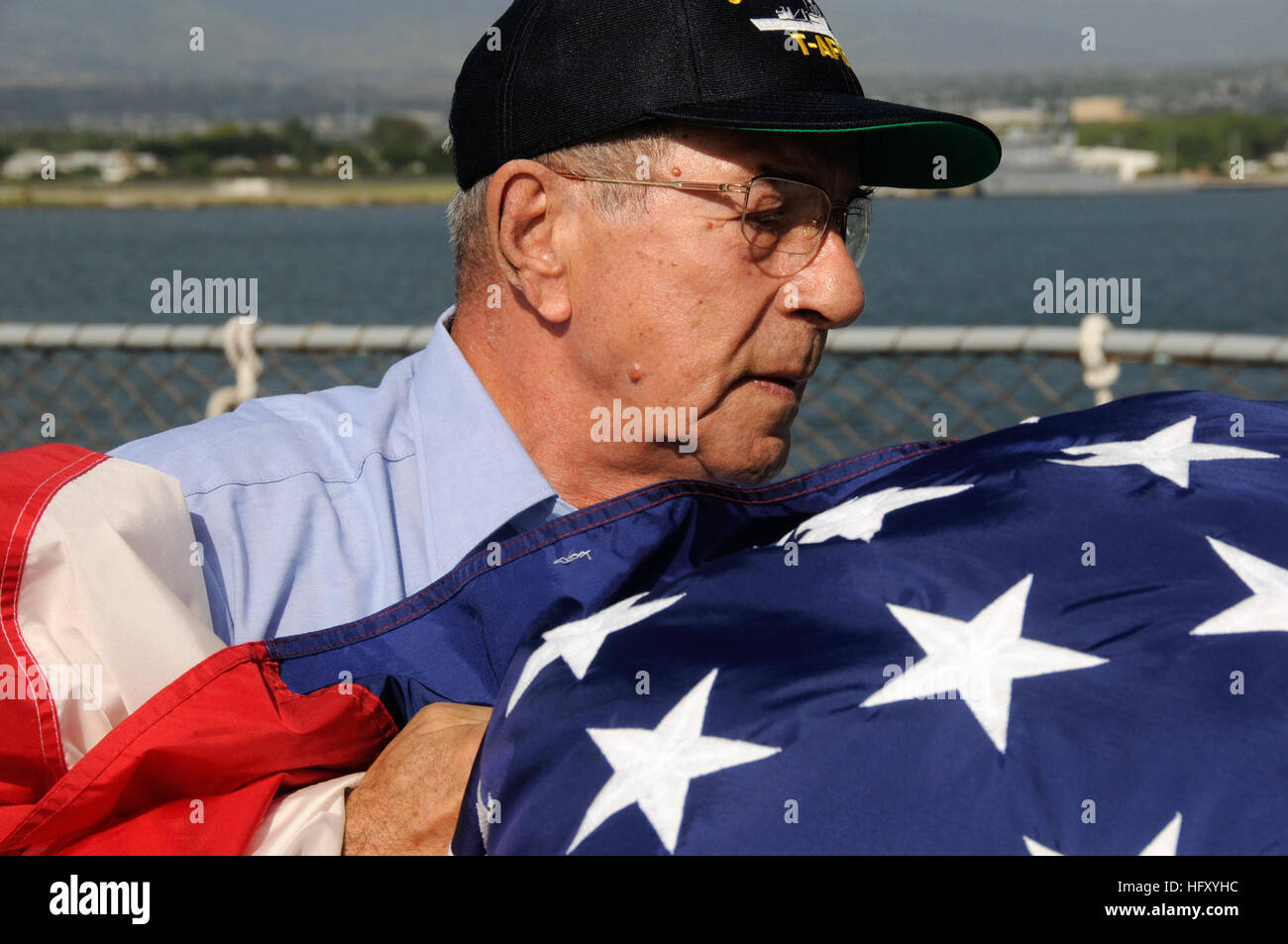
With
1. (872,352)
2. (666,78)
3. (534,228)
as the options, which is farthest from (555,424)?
(872,352)

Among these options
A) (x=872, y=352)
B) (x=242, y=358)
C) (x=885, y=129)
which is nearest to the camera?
(x=885, y=129)

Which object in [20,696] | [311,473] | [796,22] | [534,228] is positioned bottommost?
[20,696]

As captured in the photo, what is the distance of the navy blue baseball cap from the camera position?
1.68 metres

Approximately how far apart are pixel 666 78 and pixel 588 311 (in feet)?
1.08

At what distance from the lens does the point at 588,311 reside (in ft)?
5.95

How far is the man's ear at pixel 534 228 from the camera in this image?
182 cm

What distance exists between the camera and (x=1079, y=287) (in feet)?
8.38

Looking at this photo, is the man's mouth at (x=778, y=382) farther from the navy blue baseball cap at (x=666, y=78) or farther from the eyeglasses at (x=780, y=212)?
the navy blue baseball cap at (x=666, y=78)

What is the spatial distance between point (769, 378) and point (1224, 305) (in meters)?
36.2

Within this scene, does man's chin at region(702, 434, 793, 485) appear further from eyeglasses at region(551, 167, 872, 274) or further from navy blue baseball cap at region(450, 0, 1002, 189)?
navy blue baseball cap at region(450, 0, 1002, 189)

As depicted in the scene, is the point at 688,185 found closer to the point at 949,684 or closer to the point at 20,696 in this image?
the point at 949,684

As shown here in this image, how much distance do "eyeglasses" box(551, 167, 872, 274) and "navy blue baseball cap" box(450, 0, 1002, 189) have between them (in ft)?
0.28
